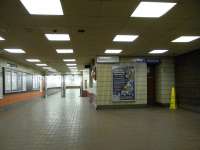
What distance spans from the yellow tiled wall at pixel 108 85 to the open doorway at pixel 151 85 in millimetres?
1026

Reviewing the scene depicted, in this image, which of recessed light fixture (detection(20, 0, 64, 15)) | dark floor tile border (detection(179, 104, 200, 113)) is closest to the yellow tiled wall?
dark floor tile border (detection(179, 104, 200, 113))

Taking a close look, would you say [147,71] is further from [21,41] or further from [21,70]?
[21,70]

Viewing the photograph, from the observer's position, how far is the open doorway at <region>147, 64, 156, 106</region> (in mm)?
12109

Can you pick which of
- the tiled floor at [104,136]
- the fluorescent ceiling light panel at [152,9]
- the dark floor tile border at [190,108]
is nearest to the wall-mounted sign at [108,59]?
the dark floor tile border at [190,108]

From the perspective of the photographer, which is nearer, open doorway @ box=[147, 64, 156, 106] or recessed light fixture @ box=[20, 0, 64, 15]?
recessed light fixture @ box=[20, 0, 64, 15]

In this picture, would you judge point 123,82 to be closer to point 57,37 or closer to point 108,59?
point 108,59

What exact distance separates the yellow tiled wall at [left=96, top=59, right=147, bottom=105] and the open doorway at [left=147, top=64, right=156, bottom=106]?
40.4 inches

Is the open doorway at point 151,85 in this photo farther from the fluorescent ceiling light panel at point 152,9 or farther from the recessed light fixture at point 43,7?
the recessed light fixture at point 43,7

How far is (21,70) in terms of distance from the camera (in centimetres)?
1479

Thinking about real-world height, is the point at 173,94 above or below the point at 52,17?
below

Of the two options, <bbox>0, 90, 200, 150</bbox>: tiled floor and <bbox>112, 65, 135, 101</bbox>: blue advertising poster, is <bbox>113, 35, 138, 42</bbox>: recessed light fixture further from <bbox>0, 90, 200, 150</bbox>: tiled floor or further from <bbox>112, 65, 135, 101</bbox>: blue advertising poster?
<bbox>112, 65, 135, 101</bbox>: blue advertising poster

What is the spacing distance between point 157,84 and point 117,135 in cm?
725

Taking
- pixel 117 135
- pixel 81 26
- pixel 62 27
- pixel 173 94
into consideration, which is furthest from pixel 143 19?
pixel 173 94

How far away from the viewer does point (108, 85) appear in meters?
10.9
